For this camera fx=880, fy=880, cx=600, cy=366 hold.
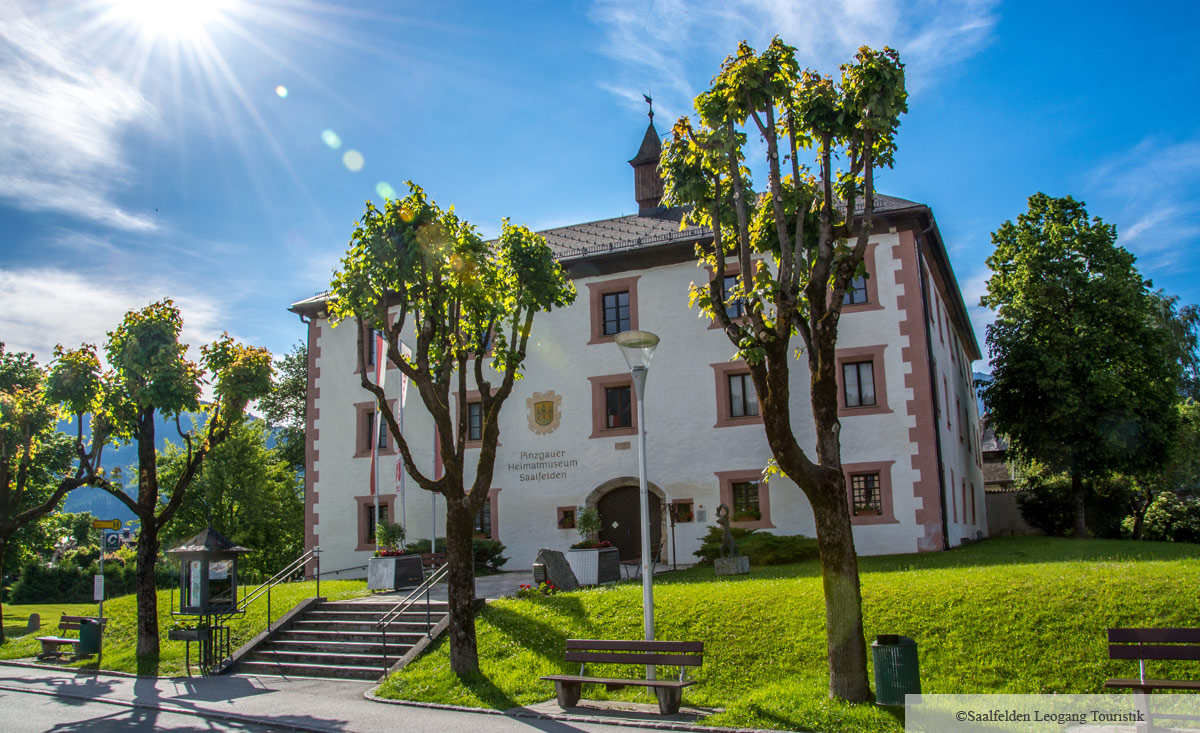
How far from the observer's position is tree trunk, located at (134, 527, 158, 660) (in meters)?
16.8

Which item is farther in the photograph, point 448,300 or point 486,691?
point 448,300

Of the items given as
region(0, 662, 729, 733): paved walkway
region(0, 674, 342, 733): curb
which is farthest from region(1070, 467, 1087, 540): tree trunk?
region(0, 674, 342, 733): curb

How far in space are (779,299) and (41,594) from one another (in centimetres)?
5287

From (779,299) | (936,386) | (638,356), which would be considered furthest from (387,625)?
(936,386)

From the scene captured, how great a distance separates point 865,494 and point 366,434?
50.7 feet

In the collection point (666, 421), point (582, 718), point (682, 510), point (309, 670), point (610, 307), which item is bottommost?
point (309, 670)

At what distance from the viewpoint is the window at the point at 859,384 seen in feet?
74.5

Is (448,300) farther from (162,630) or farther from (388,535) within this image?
(388,535)

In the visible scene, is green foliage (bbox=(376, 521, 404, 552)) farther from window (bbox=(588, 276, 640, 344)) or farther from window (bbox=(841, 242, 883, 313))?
window (bbox=(841, 242, 883, 313))

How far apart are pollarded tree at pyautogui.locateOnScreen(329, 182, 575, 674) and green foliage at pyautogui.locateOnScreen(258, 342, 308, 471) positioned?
34768 mm

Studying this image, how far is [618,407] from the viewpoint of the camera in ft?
82.7

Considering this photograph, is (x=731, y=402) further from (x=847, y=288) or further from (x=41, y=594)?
(x=41, y=594)

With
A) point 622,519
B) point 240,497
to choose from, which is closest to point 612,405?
point 622,519

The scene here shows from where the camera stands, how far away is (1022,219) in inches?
1272
